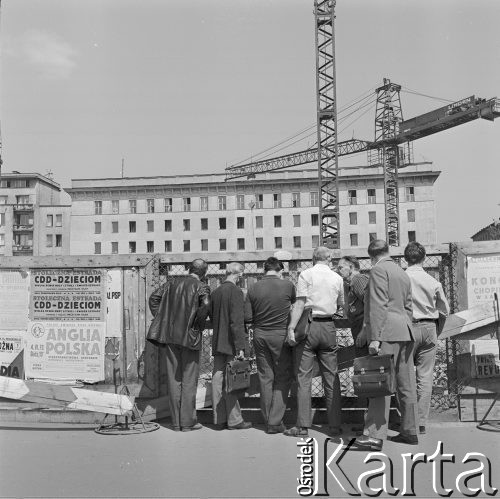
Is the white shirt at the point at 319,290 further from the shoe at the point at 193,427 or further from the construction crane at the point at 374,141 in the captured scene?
the construction crane at the point at 374,141

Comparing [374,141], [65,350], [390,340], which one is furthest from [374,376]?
[374,141]

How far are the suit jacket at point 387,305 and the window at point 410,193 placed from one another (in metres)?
75.9

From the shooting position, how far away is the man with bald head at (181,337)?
18.1 ft

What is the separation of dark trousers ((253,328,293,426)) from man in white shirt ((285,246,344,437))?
0.16 meters

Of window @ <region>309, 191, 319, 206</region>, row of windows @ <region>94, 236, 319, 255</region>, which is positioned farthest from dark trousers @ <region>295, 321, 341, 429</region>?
window @ <region>309, 191, 319, 206</region>

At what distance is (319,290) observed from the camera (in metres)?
5.31

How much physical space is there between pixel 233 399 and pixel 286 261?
1535 millimetres

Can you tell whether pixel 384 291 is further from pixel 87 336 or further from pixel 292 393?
pixel 87 336

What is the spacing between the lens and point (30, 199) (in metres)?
88.9

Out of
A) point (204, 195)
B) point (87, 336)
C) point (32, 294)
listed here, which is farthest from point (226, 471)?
point (204, 195)

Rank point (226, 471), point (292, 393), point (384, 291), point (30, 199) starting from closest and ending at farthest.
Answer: point (226, 471) < point (384, 291) < point (292, 393) < point (30, 199)

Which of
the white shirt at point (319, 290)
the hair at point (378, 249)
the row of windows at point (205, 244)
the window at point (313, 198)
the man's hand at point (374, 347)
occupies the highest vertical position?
the window at point (313, 198)

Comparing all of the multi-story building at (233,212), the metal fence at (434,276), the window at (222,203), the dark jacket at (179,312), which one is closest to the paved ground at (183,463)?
the metal fence at (434,276)

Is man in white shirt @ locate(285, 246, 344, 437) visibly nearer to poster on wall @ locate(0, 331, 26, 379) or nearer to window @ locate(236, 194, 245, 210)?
poster on wall @ locate(0, 331, 26, 379)
